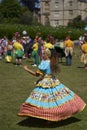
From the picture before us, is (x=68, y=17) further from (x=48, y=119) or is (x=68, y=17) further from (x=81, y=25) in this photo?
(x=48, y=119)

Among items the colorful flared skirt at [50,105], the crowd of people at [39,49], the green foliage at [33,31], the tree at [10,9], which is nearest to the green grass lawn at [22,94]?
the colorful flared skirt at [50,105]

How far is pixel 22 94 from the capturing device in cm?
1388

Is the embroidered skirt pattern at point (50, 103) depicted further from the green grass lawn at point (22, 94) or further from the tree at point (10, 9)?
the tree at point (10, 9)

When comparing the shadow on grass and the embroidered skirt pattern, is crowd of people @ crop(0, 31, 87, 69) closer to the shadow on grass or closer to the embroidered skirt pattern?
the shadow on grass

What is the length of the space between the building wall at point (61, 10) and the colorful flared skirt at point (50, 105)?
99.1m

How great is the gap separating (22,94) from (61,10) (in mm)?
97609

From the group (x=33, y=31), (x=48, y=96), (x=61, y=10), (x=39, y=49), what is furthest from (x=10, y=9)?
(x=48, y=96)

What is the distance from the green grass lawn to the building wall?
85.2 meters

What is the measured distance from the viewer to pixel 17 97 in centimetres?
1327

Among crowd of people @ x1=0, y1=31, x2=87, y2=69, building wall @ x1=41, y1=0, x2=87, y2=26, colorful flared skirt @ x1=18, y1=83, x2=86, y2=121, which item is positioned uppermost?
colorful flared skirt @ x1=18, y1=83, x2=86, y2=121

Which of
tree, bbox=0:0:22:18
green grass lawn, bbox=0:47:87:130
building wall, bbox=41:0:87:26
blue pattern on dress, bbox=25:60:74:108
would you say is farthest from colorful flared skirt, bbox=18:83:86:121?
building wall, bbox=41:0:87:26

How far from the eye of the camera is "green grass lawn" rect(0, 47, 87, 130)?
9672 millimetres

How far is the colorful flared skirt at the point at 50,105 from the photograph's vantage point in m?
9.12

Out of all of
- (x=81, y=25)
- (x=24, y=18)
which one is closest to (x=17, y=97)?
(x=81, y=25)
